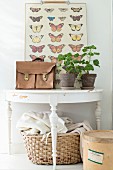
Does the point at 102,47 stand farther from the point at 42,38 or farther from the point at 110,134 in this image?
the point at 110,134

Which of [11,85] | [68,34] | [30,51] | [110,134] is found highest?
[68,34]

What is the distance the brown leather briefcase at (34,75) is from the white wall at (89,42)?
0.66 ft

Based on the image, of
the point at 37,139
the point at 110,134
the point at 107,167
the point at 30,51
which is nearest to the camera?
the point at 107,167

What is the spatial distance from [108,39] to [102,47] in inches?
3.5

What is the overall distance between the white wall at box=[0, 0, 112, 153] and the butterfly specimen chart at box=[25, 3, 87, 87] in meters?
0.06

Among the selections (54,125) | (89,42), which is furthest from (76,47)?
(54,125)

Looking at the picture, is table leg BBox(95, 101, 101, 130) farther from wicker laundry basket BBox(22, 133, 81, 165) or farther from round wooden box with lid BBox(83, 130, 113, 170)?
round wooden box with lid BBox(83, 130, 113, 170)

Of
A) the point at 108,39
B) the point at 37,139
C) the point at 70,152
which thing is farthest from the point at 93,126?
the point at 108,39

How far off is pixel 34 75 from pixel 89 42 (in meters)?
0.59

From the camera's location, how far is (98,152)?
1796mm

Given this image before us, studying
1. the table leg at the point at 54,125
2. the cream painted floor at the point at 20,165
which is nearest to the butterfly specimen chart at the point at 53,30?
the table leg at the point at 54,125

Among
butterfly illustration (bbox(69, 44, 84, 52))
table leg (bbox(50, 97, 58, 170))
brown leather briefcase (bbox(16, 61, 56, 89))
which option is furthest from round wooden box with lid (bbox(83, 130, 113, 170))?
butterfly illustration (bbox(69, 44, 84, 52))

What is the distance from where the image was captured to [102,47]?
8.30ft

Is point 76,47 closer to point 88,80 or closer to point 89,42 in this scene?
point 89,42
